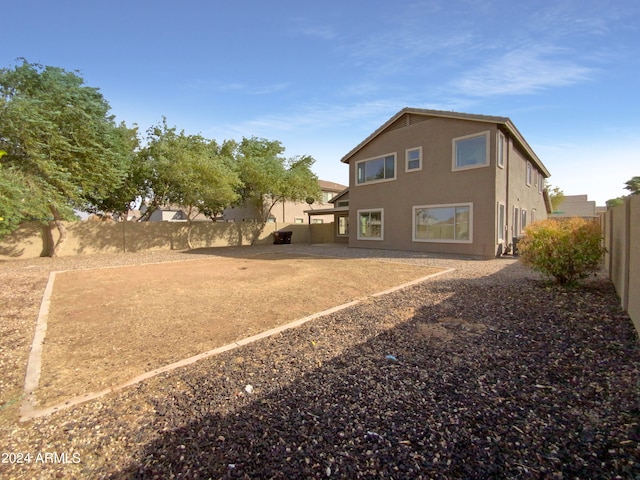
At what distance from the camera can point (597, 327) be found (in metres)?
4.10

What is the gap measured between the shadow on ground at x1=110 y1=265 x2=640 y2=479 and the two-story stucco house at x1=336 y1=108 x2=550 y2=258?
9.08 meters

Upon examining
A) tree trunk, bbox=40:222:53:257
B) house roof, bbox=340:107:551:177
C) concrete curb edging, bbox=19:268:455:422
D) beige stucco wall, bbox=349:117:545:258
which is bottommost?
concrete curb edging, bbox=19:268:455:422

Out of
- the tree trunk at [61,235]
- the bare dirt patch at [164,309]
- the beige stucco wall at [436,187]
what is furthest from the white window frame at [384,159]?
the tree trunk at [61,235]

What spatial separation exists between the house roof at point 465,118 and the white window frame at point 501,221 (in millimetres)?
3172

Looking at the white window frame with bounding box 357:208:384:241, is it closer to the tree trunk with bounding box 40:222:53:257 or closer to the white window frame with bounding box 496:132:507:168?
the white window frame with bounding box 496:132:507:168

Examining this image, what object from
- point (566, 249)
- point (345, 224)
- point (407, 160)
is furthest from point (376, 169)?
point (566, 249)

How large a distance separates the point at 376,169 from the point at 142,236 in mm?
13857

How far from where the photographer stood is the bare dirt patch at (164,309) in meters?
3.44

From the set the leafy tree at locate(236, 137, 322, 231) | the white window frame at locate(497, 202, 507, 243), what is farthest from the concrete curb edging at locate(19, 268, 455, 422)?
the leafy tree at locate(236, 137, 322, 231)

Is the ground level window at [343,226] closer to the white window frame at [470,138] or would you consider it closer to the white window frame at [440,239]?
the white window frame at [440,239]

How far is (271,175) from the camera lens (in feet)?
63.3

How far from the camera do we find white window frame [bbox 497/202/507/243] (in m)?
12.6

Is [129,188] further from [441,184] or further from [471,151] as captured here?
[471,151]

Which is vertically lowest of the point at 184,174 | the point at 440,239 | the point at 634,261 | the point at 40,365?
the point at 40,365
